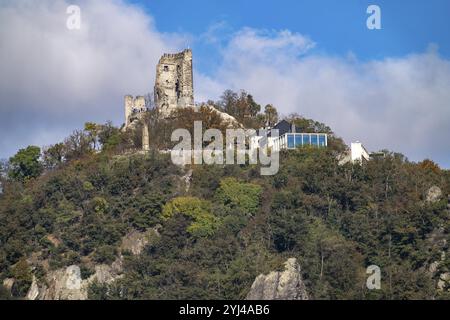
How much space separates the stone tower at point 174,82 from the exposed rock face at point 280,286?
2454cm

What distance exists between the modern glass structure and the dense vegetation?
2.55ft

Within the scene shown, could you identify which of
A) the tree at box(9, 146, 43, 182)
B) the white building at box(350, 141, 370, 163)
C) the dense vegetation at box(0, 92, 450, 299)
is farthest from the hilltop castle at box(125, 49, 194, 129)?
the white building at box(350, 141, 370, 163)

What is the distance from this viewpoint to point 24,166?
89.4m

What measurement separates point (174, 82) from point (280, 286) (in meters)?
28.3

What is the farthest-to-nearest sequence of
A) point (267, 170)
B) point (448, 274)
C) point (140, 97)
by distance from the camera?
point (140, 97) < point (267, 170) < point (448, 274)

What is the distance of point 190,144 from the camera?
87.0 metres

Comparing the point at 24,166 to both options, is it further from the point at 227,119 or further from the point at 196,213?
the point at 196,213

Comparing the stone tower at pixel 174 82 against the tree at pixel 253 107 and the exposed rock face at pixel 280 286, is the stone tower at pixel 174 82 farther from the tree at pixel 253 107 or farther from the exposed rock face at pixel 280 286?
the exposed rock face at pixel 280 286

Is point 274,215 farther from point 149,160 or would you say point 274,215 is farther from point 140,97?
point 140,97

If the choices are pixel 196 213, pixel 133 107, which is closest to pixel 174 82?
pixel 133 107

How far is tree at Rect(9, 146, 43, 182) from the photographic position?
3516 inches

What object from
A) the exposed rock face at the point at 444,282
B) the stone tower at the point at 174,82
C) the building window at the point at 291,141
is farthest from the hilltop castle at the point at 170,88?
the exposed rock face at the point at 444,282
